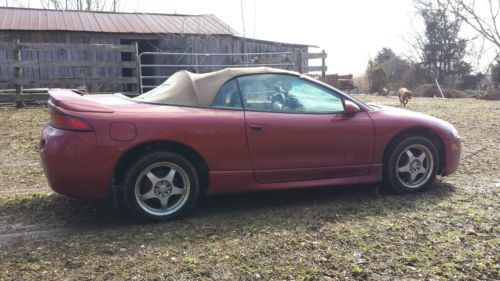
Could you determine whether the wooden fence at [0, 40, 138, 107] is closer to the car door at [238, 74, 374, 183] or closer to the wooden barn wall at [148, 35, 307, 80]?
the wooden barn wall at [148, 35, 307, 80]

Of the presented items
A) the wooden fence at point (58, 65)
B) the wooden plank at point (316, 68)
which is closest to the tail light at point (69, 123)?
the wooden fence at point (58, 65)

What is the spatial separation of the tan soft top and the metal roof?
1461 cm

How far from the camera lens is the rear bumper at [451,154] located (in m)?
5.02

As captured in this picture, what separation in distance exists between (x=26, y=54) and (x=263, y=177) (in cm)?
1538

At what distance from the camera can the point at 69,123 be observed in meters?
3.90

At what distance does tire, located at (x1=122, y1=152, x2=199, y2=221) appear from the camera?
3.98 metres

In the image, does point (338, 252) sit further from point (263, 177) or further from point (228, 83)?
point (228, 83)

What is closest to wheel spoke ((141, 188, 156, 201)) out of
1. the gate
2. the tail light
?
the tail light

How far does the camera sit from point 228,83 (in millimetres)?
4500

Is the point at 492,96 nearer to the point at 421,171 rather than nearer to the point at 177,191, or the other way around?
the point at 421,171

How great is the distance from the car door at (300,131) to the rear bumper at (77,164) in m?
1.33

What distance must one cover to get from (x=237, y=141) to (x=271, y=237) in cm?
98

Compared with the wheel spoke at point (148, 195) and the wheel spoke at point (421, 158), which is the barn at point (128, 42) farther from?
the wheel spoke at point (148, 195)

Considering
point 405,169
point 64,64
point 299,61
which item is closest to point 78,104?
point 405,169
